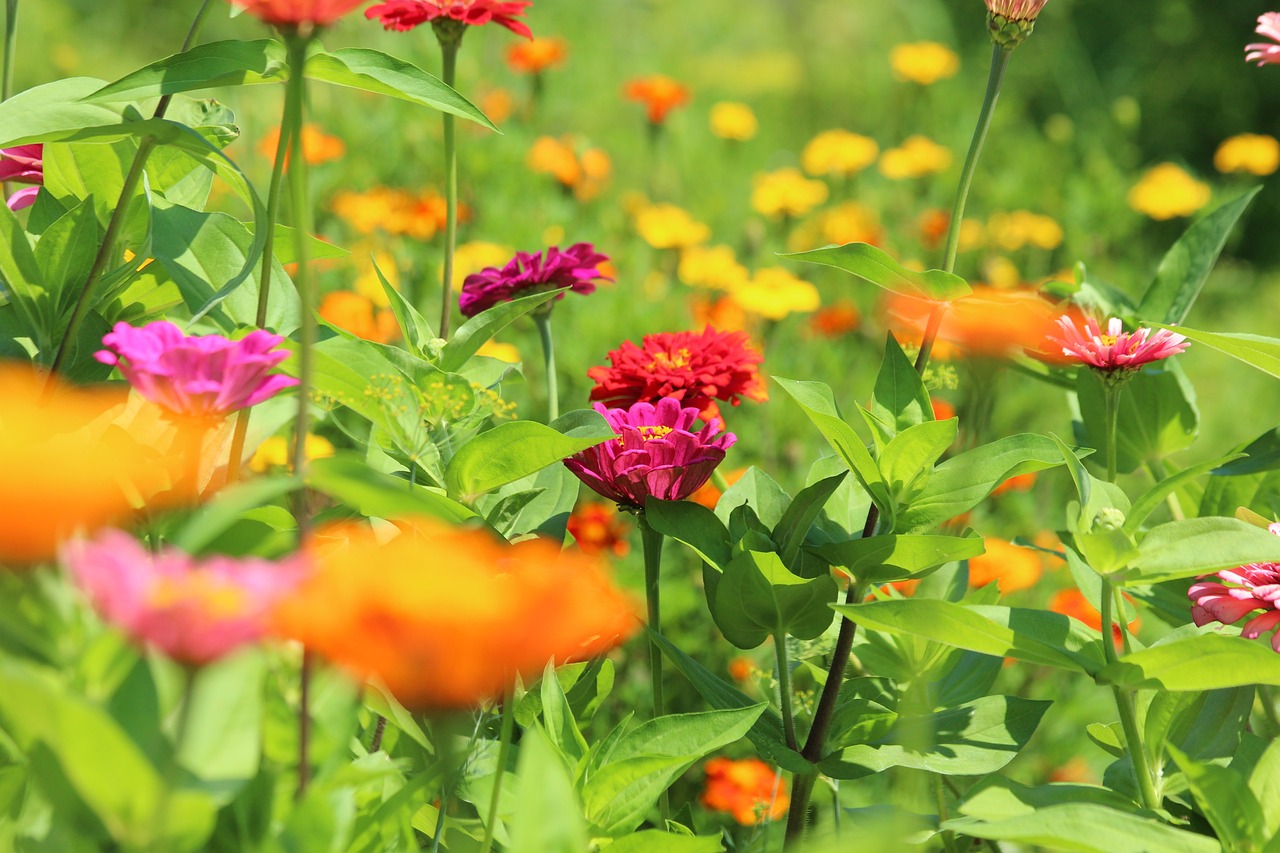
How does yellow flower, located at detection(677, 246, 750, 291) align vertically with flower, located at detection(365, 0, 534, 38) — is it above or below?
below

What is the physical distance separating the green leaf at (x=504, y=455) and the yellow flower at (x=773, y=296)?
97cm

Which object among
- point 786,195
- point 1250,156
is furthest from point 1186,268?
point 1250,156

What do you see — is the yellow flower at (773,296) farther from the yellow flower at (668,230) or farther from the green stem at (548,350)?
the green stem at (548,350)

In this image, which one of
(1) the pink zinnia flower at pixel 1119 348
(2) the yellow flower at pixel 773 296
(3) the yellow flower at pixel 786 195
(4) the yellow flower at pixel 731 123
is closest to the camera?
(1) the pink zinnia flower at pixel 1119 348

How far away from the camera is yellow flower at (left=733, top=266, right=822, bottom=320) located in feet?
5.09

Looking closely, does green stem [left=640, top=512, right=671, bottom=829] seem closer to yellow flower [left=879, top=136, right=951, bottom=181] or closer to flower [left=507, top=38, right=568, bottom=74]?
flower [left=507, top=38, right=568, bottom=74]

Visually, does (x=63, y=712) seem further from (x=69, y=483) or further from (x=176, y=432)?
(x=176, y=432)

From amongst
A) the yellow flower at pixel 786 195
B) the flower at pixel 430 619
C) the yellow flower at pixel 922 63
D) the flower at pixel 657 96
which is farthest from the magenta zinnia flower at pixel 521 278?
the yellow flower at pixel 922 63

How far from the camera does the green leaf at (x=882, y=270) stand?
0.60 meters

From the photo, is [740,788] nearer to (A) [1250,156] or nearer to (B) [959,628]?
(B) [959,628]

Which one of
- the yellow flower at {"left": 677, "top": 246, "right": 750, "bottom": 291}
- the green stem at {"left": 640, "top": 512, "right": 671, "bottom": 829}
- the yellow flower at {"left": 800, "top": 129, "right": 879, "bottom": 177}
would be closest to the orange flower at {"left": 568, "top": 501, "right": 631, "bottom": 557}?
the green stem at {"left": 640, "top": 512, "right": 671, "bottom": 829}

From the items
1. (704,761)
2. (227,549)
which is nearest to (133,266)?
(227,549)

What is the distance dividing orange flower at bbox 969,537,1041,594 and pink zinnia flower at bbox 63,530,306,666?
3.00 feet

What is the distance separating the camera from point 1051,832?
0.47m
